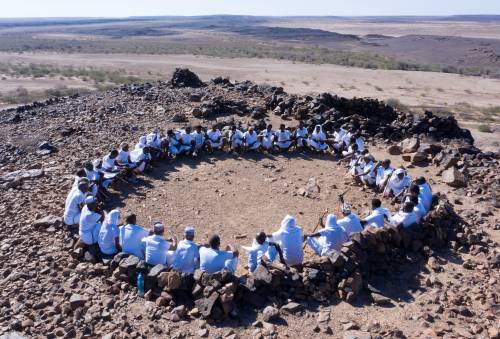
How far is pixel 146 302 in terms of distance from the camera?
361 inches

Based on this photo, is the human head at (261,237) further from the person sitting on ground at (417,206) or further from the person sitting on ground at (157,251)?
the person sitting on ground at (417,206)

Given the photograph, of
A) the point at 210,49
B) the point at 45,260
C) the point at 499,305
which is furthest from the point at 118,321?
the point at 210,49

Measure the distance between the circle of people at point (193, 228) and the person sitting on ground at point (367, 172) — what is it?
3 centimetres

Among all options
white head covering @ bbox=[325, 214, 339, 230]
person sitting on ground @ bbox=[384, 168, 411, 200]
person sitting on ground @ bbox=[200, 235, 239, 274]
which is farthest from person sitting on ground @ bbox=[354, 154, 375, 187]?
person sitting on ground @ bbox=[200, 235, 239, 274]

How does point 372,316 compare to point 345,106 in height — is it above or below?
below

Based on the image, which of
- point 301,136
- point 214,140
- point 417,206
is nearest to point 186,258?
point 417,206

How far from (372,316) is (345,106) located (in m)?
15.2

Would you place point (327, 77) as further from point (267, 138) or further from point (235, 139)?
point (235, 139)

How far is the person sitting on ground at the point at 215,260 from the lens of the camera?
9.25 m

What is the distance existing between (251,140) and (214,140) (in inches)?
53.2

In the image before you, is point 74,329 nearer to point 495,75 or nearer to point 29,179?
point 29,179

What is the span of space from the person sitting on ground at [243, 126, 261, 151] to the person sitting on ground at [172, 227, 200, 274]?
338 inches

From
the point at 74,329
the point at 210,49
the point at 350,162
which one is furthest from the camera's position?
the point at 210,49

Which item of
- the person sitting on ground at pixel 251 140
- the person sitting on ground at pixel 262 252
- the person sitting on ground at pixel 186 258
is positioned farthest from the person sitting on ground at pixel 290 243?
the person sitting on ground at pixel 251 140
